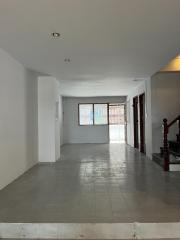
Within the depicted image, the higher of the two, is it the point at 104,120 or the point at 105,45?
the point at 105,45

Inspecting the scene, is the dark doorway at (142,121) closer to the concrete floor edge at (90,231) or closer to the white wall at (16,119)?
the white wall at (16,119)

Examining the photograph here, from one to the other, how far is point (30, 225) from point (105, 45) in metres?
3.06

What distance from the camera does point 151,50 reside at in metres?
4.70

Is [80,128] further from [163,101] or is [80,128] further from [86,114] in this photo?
[163,101]

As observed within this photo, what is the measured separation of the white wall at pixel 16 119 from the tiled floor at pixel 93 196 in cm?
32

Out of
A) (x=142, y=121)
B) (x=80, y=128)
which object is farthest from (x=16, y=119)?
(x=80, y=128)

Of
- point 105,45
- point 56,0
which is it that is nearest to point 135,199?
point 105,45

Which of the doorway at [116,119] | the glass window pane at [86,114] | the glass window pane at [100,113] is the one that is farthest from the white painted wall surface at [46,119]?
the doorway at [116,119]

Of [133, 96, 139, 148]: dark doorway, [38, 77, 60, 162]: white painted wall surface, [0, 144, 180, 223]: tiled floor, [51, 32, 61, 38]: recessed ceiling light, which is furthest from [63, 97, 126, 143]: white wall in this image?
[51, 32, 61, 38]: recessed ceiling light

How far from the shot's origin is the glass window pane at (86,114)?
13.7m

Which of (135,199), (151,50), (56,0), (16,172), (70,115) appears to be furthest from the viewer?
(70,115)

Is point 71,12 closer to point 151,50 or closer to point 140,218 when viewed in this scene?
point 151,50

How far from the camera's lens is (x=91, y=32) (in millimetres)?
3754

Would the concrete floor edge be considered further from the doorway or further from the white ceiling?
the doorway
